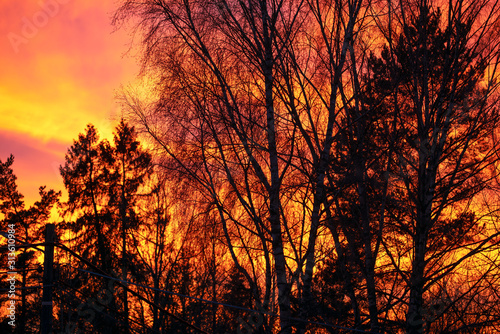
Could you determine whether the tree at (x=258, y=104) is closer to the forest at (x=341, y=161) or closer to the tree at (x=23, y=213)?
the forest at (x=341, y=161)

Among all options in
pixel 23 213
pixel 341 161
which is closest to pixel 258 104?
pixel 341 161

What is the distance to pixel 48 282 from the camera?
4.77 m

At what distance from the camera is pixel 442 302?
736 centimetres

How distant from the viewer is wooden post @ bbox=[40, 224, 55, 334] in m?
4.61

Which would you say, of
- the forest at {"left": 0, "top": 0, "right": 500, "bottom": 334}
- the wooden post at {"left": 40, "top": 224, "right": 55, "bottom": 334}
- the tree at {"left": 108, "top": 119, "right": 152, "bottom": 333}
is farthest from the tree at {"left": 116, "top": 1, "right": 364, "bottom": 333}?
the tree at {"left": 108, "top": 119, "right": 152, "bottom": 333}

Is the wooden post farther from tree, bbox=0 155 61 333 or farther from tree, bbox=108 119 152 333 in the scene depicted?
tree, bbox=0 155 61 333

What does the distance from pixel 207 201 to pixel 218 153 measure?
56.2 inches

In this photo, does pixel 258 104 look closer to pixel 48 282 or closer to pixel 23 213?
pixel 48 282

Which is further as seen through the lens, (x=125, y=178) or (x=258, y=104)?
(x=125, y=178)

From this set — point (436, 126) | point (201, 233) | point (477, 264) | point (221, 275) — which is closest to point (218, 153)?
point (201, 233)

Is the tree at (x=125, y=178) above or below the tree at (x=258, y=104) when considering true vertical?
above

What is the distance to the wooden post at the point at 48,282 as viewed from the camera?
4609 millimetres

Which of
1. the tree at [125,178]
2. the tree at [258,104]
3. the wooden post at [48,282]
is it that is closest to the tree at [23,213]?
the tree at [125,178]

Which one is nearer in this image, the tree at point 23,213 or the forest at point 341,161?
the forest at point 341,161
